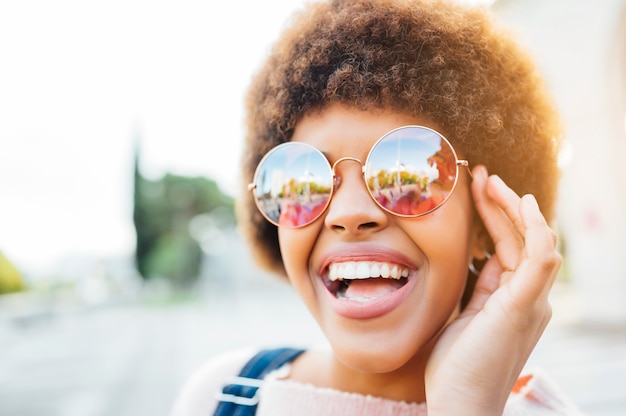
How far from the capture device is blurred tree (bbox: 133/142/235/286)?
30145 millimetres

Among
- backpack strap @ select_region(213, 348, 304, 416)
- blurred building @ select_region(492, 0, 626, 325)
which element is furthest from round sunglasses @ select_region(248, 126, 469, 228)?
blurred building @ select_region(492, 0, 626, 325)

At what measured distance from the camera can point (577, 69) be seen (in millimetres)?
7879

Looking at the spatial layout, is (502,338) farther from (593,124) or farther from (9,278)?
(9,278)

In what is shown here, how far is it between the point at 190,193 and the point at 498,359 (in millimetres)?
36853

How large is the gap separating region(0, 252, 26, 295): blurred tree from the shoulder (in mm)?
11671

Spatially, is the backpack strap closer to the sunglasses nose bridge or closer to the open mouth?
the open mouth

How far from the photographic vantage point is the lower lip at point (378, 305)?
1.30 meters

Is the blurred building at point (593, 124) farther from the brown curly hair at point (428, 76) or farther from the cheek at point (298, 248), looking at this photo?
the cheek at point (298, 248)

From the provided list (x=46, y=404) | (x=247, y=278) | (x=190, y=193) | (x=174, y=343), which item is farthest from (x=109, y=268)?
(x=46, y=404)

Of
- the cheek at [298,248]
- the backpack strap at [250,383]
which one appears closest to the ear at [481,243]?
the cheek at [298,248]

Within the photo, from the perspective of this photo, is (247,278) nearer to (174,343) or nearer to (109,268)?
(109,268)

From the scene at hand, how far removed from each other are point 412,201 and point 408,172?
7 cm

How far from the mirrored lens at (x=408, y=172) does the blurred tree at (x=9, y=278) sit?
40.9 ft

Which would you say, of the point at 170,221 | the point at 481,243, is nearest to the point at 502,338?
the point at 481,243
